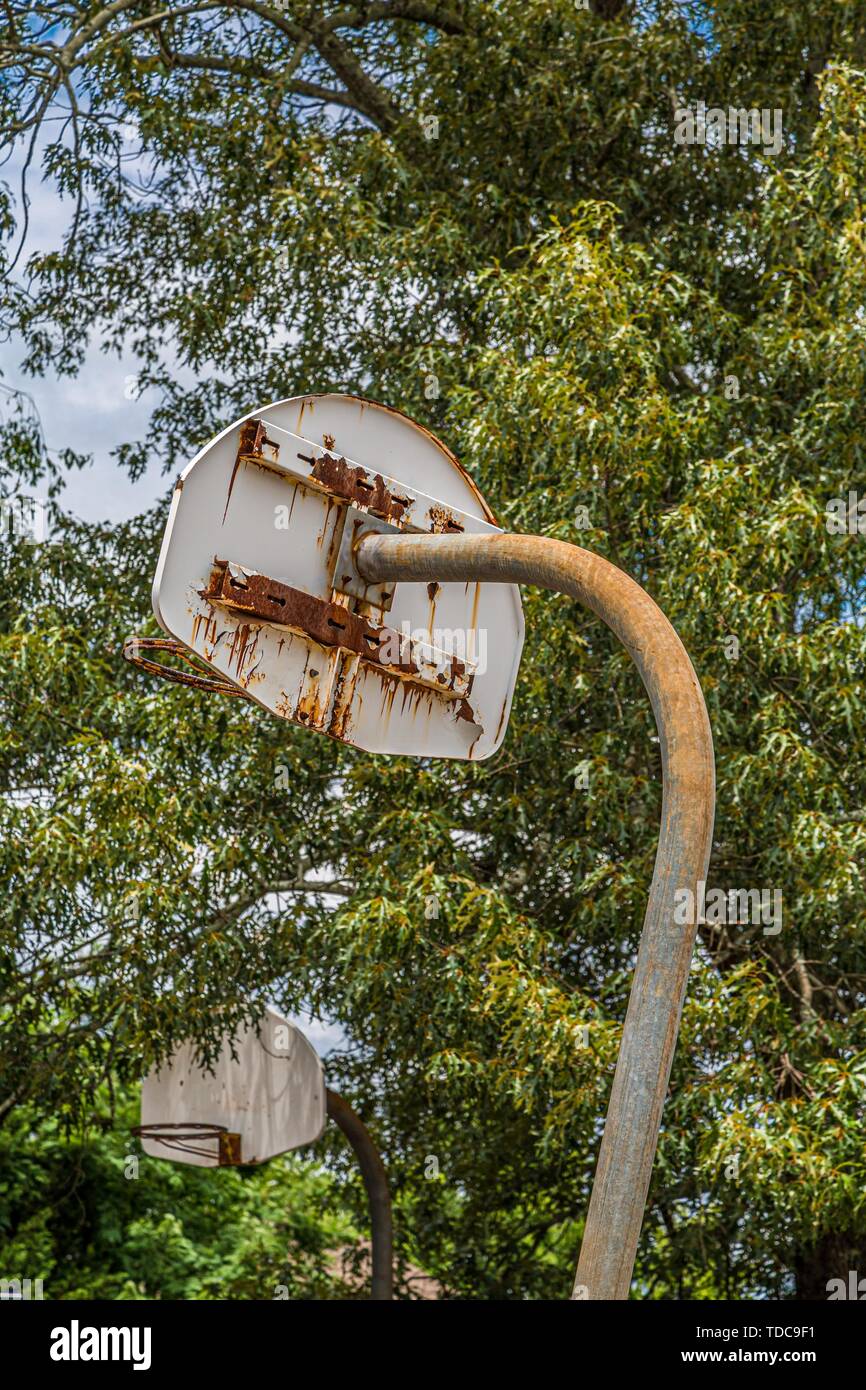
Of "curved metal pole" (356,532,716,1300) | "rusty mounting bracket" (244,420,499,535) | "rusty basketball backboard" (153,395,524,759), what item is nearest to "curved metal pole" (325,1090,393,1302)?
"rusty basketball backboard" (153,395,524,759)

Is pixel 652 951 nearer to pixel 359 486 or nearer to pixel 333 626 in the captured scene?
pixel 333 626

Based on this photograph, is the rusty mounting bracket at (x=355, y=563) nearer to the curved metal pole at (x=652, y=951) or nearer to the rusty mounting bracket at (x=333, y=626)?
the rusty mounting bracket at (x=333, y=626)

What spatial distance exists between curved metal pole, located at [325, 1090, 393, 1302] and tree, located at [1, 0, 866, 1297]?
46cm

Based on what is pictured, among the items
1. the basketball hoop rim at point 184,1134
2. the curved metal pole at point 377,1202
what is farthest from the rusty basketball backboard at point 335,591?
the basketball hoop rim at point 184,1134

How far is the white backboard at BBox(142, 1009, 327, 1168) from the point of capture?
8289mm

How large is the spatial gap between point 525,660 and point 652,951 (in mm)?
4570

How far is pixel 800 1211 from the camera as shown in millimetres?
6551

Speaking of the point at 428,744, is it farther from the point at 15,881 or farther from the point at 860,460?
the point at 860,460

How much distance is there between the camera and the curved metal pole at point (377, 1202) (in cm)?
836

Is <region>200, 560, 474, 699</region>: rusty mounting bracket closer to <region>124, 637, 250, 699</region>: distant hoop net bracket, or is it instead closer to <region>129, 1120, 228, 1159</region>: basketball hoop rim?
<region>124, 637, 250, 699</region>: distant hoop net bracket

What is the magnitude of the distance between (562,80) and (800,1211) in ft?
19.6

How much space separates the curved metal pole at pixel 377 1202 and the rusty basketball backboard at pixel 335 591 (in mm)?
4958

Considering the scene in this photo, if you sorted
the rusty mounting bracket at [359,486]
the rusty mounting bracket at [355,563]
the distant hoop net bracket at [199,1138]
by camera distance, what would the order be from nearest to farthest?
the rusty mounting bracket at [359,486]
the rusty mounting bracket at [355,563]
the distant hoop net bracket at [199,1138]

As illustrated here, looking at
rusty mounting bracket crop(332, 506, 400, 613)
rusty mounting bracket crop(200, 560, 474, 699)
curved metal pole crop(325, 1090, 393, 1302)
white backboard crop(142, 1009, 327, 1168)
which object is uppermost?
rusty mounting bracket crop(332, 506, 400, 613)
